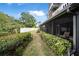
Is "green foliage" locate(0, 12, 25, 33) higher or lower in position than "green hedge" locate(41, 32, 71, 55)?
higher

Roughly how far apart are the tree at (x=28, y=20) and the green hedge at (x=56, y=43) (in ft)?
1.65

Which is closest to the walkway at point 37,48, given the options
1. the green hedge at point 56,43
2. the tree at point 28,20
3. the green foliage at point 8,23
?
the green hedge at point 56,43

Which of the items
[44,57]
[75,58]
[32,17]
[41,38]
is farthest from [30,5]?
[75,58]

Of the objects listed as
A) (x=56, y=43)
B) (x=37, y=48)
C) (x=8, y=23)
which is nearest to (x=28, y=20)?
(x=8, y=23)

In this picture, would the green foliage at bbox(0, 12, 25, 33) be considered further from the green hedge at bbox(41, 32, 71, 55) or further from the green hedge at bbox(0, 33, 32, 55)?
the green hedge at bbox(41, 32, 71, 55)

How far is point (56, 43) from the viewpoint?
5.37 meters

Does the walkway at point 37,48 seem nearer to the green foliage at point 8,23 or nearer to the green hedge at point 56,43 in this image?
the green hedge at point 56,43

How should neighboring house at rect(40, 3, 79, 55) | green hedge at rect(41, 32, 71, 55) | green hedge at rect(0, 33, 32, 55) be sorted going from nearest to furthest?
1. neighboring house at rect(40, 3, 79, 55)
2. green hedge at rect(41, 32, 71, 55)
3. green hedge at rect(0, 33, 32, 55)

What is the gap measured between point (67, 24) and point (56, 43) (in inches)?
26.7

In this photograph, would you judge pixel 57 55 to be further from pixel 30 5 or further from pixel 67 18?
pixel 30 5

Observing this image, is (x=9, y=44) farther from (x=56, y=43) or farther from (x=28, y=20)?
(x=56, y=43)

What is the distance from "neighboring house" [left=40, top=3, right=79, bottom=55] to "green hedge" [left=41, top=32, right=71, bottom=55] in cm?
18

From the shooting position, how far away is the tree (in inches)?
216

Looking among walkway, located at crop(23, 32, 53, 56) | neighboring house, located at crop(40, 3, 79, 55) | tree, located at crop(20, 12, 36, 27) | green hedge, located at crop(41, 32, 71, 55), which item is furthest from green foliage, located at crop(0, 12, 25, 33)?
green hedge, located at crop(41, 32, 71, 55)
